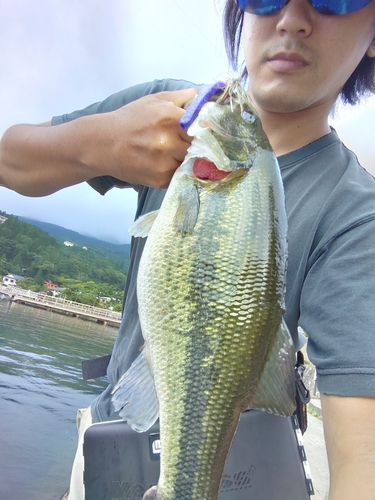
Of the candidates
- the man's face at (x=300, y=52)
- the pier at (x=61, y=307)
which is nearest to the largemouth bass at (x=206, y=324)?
the man's face at (x=300, y=52)

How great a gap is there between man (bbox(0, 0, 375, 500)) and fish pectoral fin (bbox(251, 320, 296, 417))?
0.11 m

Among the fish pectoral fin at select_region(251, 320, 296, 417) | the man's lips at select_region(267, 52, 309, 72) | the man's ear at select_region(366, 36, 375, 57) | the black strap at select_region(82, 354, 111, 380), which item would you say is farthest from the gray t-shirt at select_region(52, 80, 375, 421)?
the man's ear at select_region(366, 36, 375, 57)

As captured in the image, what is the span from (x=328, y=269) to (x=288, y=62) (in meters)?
1.02

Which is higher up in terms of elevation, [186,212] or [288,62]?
[288,62]

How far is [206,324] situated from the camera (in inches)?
50.3

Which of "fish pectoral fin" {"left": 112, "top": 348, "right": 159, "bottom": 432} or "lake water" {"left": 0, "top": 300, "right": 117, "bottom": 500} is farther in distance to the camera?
"lake water" {"left": 0, "top": 300, "right": 117, "bottom": 500}

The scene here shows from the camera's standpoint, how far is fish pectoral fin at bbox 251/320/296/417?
129 centimetres

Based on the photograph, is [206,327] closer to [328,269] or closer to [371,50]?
[328,269]

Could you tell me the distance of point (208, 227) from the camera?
1393 mm

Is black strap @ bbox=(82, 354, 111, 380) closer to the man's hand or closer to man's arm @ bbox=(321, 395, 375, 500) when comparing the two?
the man's hand

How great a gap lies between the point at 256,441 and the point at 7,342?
30.4 meters

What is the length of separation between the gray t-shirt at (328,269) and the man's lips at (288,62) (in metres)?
0.36

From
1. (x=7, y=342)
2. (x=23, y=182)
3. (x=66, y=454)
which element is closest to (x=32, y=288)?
(x=7, y=342)

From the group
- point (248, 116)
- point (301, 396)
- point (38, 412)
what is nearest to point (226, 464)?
point (301, 396)
